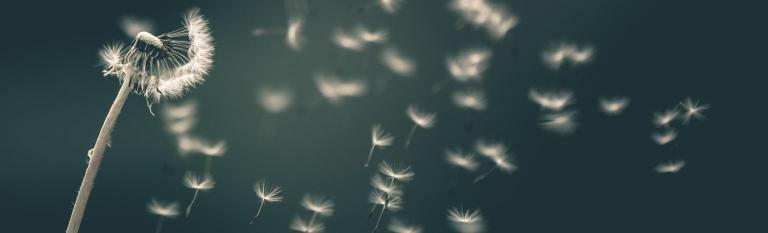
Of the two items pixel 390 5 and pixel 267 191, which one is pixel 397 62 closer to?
pixel 390 5

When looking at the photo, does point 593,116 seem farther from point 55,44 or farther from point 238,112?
point 55,44

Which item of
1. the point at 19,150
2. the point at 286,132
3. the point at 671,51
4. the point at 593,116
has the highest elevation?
the point at 671,51

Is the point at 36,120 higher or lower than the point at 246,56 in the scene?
lower

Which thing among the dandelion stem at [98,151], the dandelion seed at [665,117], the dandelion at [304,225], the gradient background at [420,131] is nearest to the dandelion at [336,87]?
the gradient background at [420,131]

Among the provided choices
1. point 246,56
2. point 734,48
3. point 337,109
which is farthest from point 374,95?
point 734,48

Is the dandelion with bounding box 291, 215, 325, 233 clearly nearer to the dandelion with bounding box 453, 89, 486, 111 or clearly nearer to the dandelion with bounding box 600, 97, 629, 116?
the dandelion with bounding box 453, 89, 486, 111

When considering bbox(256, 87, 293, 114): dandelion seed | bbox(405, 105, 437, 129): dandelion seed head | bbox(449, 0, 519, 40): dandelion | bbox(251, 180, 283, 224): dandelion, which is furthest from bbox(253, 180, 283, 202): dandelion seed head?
bbox(449, 0, 519, 40): dandelion

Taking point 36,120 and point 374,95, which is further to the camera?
point 374,95
